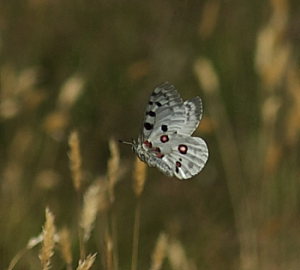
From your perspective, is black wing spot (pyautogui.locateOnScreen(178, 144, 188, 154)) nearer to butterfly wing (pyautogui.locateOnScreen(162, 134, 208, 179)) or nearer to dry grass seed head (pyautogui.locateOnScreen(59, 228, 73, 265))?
butterfly wing (pyautogui.locateOnScreen(162, 134, 208, 179))

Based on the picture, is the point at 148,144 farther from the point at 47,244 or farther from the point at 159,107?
the point at 47,244

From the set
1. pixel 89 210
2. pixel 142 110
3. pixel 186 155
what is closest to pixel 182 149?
pixel 186 155

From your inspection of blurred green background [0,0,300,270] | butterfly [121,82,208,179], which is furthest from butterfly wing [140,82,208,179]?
blurred green background [0,0,300,270]

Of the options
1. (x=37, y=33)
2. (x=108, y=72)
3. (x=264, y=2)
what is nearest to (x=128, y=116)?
(x=108, y=72)

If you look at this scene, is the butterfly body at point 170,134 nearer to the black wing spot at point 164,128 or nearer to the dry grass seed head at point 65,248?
the black wing spot at point 164,128

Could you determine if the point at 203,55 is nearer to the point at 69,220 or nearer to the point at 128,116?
the point at 128,116

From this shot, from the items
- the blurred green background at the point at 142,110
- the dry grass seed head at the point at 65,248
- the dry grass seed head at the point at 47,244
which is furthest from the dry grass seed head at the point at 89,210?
the blurred green background at the point at 142,110
